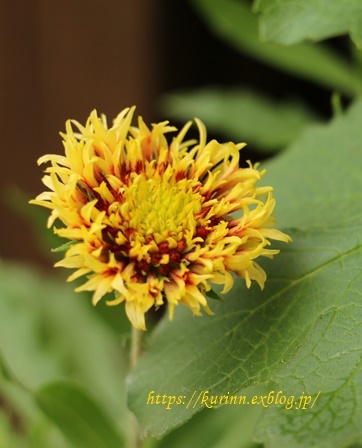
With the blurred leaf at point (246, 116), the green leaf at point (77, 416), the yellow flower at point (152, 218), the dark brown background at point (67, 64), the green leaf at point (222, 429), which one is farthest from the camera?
the dark brown background at point (67, 64)

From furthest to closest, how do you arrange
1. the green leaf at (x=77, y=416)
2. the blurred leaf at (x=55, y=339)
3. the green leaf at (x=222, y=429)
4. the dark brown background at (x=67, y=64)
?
the dark brown background at (x=67, y=64), the blurred leaf at (x=55, y=339), the green leaf at (x=222, y=429), the green leaf at (x=77, y=416)

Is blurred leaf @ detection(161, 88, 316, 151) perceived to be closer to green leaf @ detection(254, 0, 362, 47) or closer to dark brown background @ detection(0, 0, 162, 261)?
dark brown background @ detection(0, 0, 162, 261)

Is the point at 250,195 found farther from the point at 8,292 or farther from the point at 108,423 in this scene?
the point at 8,292

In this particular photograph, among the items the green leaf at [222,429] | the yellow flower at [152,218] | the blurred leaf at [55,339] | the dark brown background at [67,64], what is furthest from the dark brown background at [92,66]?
the yellow flower at [152,218]

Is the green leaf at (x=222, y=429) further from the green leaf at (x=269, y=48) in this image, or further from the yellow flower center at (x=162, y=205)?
the green leaf at (x=269, y=48)

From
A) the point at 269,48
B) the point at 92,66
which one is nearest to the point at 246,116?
the point at 269,48

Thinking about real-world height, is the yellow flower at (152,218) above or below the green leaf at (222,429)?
above

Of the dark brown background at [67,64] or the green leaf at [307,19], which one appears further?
the dark brown background at [67,64]

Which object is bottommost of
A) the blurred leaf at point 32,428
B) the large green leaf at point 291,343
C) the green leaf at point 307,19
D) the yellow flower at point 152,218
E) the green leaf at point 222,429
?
the green leaf at point 222,429

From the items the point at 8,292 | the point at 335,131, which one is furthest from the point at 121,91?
the point at 335,131
